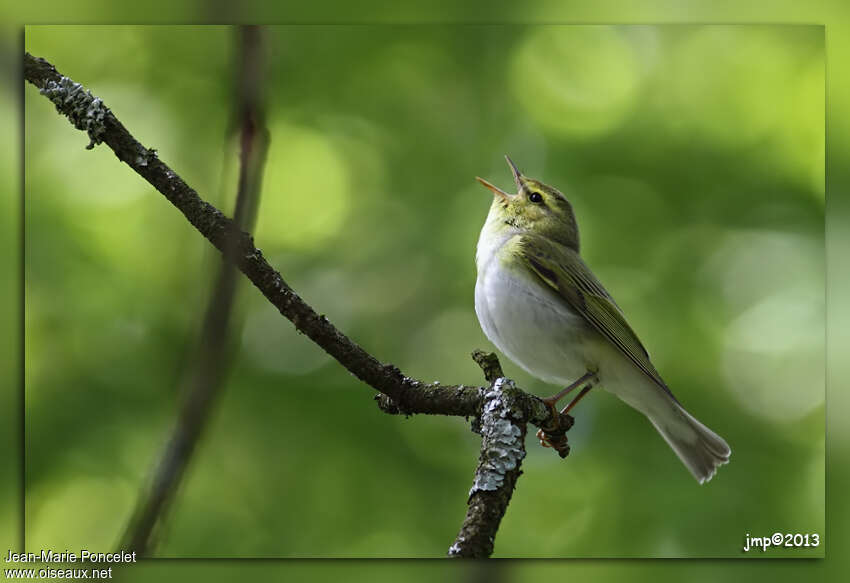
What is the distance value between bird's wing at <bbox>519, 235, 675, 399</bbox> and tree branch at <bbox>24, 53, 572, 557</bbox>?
61cm

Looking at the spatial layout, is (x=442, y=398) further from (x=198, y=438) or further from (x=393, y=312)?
(x=198, y=438)

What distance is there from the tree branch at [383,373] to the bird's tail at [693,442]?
824 millimetres

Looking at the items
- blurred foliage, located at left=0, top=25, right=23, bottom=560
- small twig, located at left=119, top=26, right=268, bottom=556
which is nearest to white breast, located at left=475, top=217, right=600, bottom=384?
blurred foliage, located at left=0, top=25, right=23, bottom=560

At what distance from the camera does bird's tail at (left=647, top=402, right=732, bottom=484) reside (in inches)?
121

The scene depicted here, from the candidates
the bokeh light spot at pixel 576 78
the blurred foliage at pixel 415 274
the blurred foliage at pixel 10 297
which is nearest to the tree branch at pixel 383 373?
the blurred foliage at pixel 10 297

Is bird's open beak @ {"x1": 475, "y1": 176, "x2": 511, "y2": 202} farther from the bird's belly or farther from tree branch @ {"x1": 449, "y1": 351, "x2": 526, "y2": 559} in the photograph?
tree branch @ {"x1": 449, "y1": 351, "x2": 526, "y2": 559}

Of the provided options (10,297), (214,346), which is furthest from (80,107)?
(214,346)

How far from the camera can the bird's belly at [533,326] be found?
292cm

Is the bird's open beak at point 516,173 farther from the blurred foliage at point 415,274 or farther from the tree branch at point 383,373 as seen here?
the tree branch at point 383,373

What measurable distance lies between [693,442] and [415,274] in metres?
1.28

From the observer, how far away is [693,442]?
311cm

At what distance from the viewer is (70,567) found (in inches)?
120

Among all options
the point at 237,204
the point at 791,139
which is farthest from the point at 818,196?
the point at 237,204

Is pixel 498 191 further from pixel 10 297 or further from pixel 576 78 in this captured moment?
pixel 10 297
